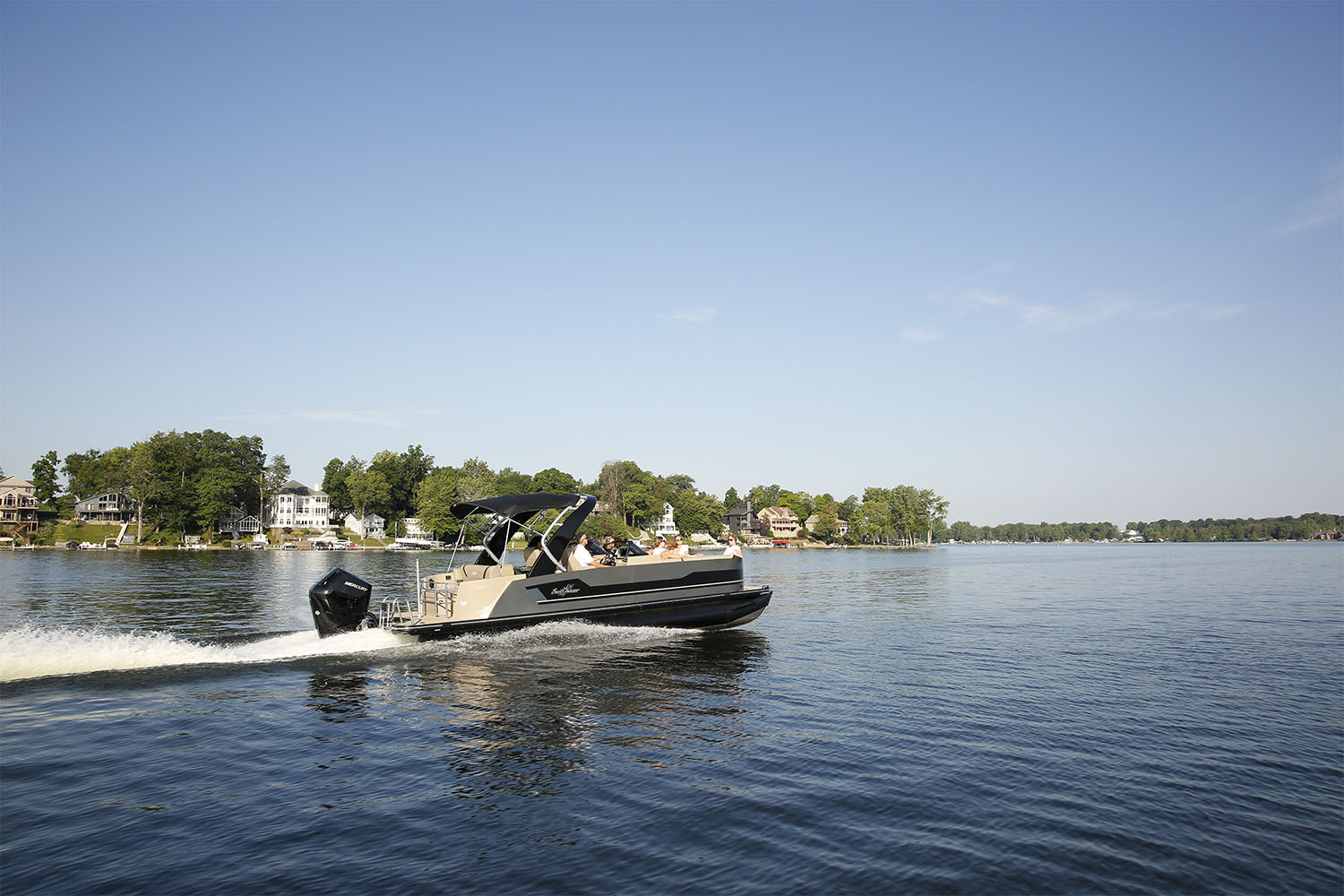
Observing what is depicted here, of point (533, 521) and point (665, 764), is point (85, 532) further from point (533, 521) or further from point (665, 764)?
point (665, 764)

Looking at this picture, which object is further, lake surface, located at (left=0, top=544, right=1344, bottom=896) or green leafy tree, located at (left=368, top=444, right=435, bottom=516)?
green leafy tree, located at (left=368, top=444, right=435, bottom=516)

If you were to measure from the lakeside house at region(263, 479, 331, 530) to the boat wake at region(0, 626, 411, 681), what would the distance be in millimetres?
124517

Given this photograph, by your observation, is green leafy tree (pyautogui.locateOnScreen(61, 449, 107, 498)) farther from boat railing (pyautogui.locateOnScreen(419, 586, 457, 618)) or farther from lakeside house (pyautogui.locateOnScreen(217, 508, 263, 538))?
boat railing (pyautogui.locateOnScreen(419, 586, 457, 618))

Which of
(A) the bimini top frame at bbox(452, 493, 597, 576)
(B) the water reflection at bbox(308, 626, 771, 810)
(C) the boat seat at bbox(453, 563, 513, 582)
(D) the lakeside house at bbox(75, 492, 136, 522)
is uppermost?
(D) the lakeside house at bbox(75, 492, 136, 522)

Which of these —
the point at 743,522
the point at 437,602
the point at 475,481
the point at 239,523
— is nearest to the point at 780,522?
the point at 743,522

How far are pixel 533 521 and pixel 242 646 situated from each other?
7344 mm

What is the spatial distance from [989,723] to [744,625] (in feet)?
39.4

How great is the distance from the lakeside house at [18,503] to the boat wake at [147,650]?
383 feet

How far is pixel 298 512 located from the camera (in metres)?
135

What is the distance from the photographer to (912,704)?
42.2ft

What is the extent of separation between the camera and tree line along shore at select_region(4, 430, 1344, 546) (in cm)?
10619

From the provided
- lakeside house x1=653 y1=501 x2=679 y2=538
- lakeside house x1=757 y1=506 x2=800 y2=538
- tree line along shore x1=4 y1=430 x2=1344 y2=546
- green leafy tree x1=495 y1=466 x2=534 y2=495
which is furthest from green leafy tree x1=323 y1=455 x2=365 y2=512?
lakeside house x1=757 y1=506 x2=800 y2=538

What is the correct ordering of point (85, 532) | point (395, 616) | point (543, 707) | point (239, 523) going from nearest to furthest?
point (543, 707) < point (395, 616) < point (85, 532) < point (239, 523)

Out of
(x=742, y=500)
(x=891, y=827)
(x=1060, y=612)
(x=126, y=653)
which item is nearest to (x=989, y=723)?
(x=891, y=827)
